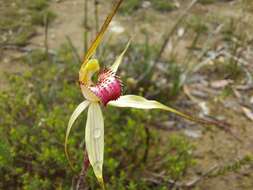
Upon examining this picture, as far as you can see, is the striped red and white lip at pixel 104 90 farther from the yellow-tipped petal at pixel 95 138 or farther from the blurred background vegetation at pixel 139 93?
the blurred background vegetation at pixel 139 93

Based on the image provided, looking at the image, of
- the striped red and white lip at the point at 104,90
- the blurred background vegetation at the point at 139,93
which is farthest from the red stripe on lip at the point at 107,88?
the blurred background vegetation at the point at 139,93

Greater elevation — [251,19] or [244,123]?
[251,19]

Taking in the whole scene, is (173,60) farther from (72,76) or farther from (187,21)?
(187,21)

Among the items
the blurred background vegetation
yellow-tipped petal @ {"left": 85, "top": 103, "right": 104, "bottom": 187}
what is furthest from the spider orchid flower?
the blurred background vegetation

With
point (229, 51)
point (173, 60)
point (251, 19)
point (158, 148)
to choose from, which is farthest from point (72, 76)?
point (251, 19)

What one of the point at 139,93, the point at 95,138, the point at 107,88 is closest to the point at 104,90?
the point at 107,88

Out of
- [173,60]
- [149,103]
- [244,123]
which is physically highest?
[149,103]

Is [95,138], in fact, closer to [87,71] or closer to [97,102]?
[97,102]
